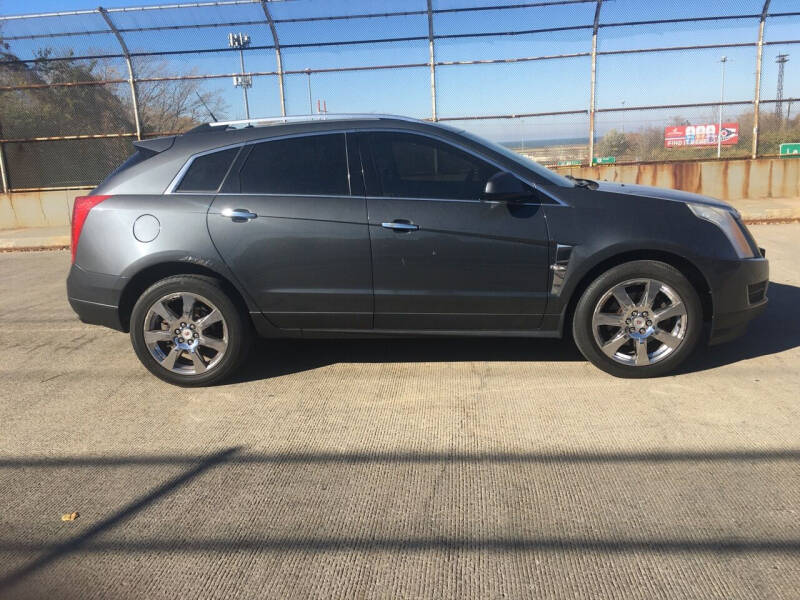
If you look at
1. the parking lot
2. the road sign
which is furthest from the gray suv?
the road sign

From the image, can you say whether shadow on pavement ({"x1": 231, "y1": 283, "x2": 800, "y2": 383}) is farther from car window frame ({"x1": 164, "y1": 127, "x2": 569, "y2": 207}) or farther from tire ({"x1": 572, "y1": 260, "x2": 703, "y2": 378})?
car window frame ({"x1": 164, "y1": 127, "x2": 569, "y2": 207})

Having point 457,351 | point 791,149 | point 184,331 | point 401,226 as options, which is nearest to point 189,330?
point 184,331

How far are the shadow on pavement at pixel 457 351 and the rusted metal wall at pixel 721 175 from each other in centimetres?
685

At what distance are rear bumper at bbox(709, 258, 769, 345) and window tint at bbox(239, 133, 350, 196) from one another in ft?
8.24

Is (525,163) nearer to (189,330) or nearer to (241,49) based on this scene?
(189,330)

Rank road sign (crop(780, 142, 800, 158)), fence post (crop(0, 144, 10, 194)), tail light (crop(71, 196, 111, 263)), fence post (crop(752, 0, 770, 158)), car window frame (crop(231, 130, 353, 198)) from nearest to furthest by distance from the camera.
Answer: car window frame (crop(231, 130, 353, 198)), tail light (crop(71, 196, 111, 263)), fence post (crop(752, 0, 770, 158)), road sign (crop(780, 142, 800, 158)), fence post (crop(0, 144, 10, 194))

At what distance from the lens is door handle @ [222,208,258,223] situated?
4195mm

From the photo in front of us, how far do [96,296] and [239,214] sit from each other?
3.82 ft

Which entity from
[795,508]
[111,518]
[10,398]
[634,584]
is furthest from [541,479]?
[10,398]

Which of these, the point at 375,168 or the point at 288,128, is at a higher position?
the point at 288,128

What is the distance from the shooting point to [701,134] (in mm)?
11734

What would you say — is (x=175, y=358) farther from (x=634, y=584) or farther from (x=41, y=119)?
(x=41, y=119)

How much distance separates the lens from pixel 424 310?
4242mm

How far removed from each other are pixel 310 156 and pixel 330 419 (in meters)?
1.76
